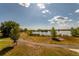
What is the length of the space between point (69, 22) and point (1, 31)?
76cm

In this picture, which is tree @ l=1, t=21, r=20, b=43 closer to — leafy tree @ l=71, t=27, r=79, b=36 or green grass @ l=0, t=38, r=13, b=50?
green grass @ l=0, t=38, r=13, b=50

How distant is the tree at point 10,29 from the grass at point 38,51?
0.13m

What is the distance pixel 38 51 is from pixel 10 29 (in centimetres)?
39

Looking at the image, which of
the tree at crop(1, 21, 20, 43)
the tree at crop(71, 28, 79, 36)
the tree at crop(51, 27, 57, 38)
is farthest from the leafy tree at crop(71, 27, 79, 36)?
the tree at crop(1, 21, 20, 43)

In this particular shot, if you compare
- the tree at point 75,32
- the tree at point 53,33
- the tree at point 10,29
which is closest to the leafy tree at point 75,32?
the tree at point 75,32

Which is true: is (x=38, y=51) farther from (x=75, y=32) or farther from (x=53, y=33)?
(x=75, y=32)

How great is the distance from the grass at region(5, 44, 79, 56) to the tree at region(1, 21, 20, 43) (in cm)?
13

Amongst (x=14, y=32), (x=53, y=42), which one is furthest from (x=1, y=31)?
(x=53, y=42)

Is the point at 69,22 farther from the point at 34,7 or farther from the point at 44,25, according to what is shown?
the point at 34,7

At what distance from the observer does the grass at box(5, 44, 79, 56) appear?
2193 mm

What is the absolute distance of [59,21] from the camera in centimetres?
227

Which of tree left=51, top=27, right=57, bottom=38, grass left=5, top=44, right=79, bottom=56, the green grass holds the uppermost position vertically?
tree left=51, top=27, right=57, bottom=38

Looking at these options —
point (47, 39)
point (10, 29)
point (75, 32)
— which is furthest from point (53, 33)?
point (10, 29)

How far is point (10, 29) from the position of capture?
223cm
